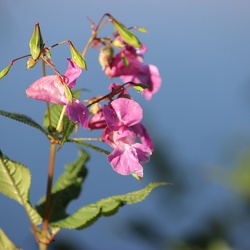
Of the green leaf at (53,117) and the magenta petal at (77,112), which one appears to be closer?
the magenta petal at (77,112)

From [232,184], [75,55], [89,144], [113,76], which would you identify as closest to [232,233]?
[232,184]

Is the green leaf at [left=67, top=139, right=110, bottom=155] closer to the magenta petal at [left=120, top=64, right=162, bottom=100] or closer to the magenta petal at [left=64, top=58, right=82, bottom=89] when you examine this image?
the magenta petal at [left=64, top=58, right=82, bottom=89]

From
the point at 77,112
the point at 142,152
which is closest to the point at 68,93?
the point at 77,112

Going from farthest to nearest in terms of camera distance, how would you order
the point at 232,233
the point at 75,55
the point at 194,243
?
the point at 232,233 → the point at 194,243 → the point at 75,55

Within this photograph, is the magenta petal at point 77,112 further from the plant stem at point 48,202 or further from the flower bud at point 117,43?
the flower bud at point 117,43

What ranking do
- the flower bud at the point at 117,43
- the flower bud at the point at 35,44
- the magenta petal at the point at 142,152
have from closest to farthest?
the flower bud at the point at 35,44
the magenta petal at the point at 142,152
the flower bud at the point at 117,43

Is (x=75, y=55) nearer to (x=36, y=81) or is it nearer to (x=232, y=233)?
(x=36, y=81)

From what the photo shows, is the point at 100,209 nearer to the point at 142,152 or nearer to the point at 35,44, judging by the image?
the point at 142,152

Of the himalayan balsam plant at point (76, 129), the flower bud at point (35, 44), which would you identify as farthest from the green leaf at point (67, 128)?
the flower bud at point (35, 44)

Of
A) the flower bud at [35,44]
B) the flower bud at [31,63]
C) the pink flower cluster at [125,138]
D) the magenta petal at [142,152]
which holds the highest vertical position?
the flower bud at [35,44]
